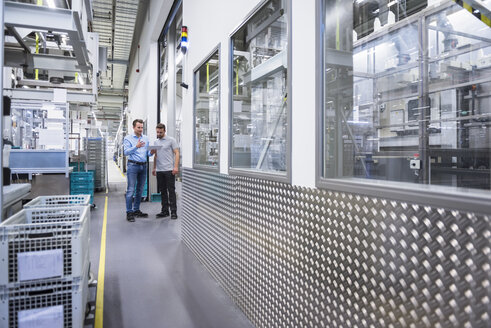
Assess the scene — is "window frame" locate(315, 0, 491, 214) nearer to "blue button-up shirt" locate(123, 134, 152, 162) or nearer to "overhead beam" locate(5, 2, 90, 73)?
"overhead beam" locate(5, 2, 90, 73)

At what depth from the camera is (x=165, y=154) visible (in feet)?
19.5

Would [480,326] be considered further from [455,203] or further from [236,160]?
[236,160]

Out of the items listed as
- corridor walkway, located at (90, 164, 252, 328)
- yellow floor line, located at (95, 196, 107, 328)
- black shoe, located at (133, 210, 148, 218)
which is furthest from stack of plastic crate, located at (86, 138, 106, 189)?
yellow floor line, located at (95, 196, 107, 328)

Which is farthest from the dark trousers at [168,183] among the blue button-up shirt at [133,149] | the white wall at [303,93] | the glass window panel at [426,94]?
the white wall at [303,93]

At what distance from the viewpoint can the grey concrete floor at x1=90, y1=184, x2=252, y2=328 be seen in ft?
7.89

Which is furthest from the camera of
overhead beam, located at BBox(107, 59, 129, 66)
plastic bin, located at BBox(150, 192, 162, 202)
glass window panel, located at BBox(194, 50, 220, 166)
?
overhead beam, located at BBox(107, 59, 129, 66)

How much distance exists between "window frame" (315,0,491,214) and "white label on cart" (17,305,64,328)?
169cm

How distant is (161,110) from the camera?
8.85 metres

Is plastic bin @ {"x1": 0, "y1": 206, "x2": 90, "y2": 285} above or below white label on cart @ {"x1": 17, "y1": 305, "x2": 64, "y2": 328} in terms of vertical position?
above

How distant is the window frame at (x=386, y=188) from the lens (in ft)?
3.17

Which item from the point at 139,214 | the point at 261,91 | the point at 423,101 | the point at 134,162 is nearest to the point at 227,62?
the point at 261,91

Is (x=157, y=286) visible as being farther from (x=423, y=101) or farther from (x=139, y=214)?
(x=423, y=101)

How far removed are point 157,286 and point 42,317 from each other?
122cm

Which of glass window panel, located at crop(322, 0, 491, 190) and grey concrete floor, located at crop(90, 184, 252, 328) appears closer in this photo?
grey concrete floor, located at crop(90, 184, 252, 328)
